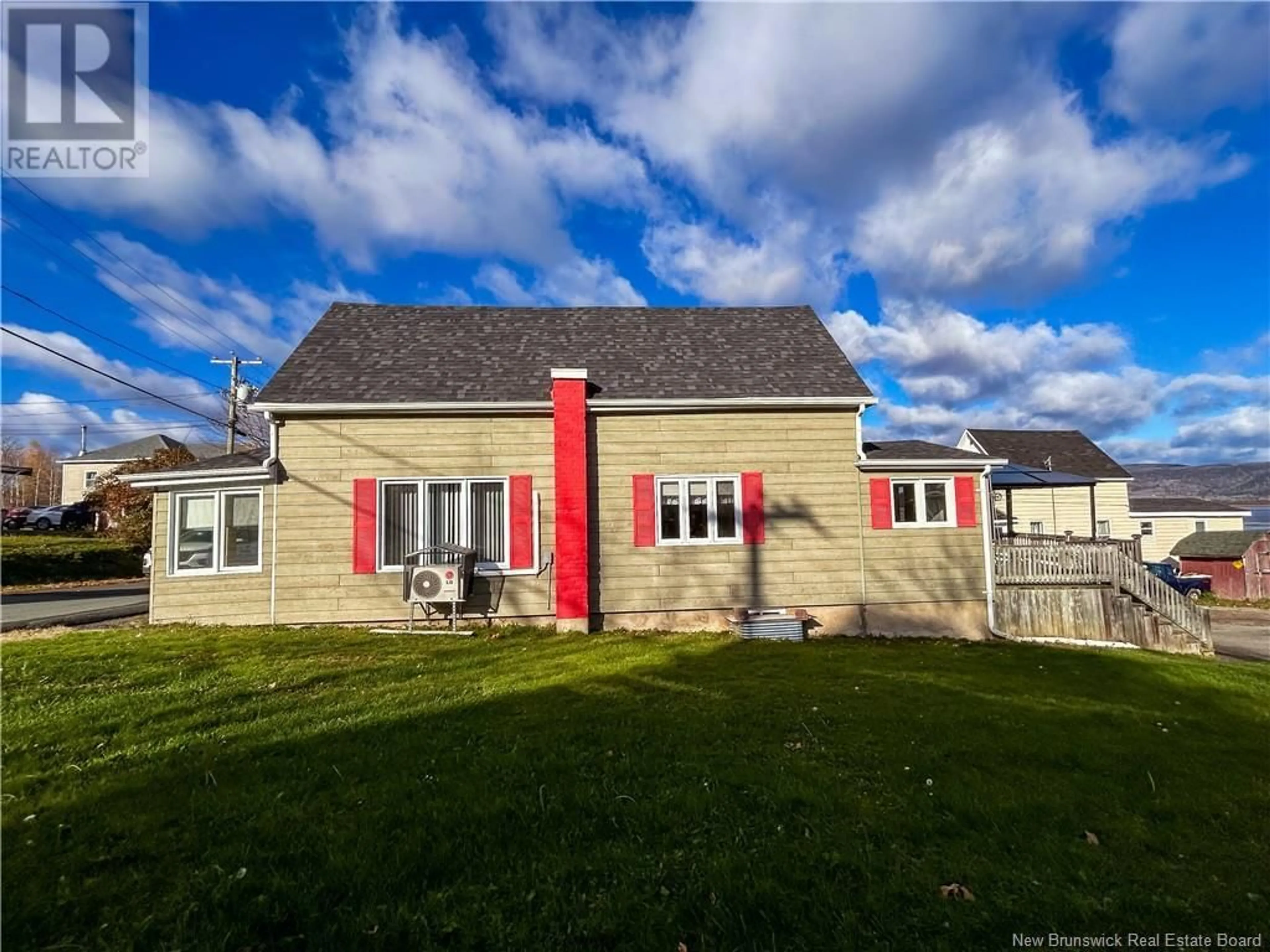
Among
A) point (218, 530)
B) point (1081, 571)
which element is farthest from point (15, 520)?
point (1081, 571)

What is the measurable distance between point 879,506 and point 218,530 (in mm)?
12175

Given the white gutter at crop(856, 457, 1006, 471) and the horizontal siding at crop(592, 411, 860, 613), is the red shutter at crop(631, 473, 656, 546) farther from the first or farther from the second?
the white gutter at crop(856, 457, 1006, 471)

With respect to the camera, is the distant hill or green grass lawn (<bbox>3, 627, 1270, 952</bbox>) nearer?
green grass lawn (<bbox>3, 627, 1270, 952</bbox>)

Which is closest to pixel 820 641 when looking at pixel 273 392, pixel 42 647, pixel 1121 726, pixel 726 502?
pixel 726 502

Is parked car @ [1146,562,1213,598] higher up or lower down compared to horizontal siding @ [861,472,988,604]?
lower down

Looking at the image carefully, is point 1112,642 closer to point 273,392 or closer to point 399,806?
point 399,806

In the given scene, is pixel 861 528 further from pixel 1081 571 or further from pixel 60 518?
pixel 60 518

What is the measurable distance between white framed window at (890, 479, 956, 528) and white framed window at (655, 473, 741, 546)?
10.5ft

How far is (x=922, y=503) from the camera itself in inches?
471

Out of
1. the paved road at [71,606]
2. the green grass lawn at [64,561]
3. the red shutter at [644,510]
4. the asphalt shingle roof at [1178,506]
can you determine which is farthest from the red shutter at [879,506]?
the asphalt shingle roof at [1178,506]

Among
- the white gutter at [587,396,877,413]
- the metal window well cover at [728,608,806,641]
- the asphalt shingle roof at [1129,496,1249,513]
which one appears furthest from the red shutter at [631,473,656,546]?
the asphalt shingle roof at [1129,496,1249,513]

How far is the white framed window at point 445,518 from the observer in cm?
1094

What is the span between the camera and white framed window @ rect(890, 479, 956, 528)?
39.0 ft

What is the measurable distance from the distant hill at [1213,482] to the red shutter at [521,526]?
111 meters
